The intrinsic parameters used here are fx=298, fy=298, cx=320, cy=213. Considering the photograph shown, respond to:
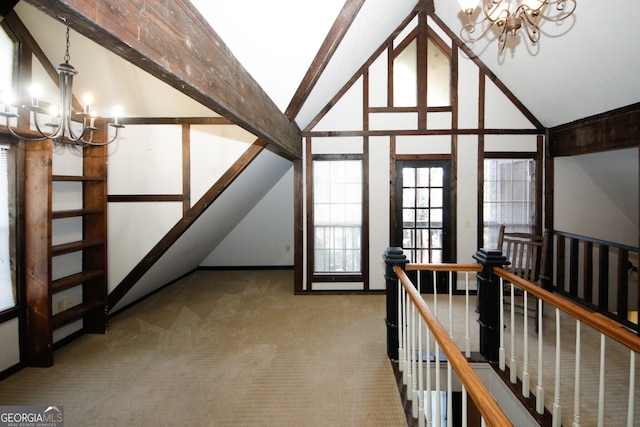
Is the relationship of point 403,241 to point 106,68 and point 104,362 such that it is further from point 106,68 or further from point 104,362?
point 106,68

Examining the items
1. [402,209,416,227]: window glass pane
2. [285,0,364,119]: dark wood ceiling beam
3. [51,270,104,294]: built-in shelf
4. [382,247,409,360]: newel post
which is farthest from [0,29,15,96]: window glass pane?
[402,209,416,227]: window glass pane

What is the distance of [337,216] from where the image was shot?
408cm

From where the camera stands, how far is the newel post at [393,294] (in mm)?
Result: 2334

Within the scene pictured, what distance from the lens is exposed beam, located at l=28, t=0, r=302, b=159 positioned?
748 millimetres

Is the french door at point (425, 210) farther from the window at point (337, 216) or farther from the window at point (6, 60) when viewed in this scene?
the window at point (6, 60)

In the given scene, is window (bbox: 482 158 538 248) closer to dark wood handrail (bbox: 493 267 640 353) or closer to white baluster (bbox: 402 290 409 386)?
dark wood handrail (bbox: 493 267 640 353)

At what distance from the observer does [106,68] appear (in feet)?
8.83

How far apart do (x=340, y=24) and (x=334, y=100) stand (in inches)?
69.4

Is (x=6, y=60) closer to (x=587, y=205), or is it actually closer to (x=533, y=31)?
(x=533, y=31)

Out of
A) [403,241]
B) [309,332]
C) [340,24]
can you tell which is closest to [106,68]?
[340,24]

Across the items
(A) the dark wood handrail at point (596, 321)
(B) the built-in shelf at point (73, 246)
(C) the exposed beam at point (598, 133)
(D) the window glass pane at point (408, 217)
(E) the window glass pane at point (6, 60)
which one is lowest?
(A) the dark wood handrail at point (596, 321)

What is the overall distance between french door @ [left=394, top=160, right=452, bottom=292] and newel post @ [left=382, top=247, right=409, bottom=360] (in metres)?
1.70

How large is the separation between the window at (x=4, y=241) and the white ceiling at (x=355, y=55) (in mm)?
971

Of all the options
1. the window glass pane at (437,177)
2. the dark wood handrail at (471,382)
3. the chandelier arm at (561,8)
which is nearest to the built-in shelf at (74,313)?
the dark wood handrail at (471,382)
